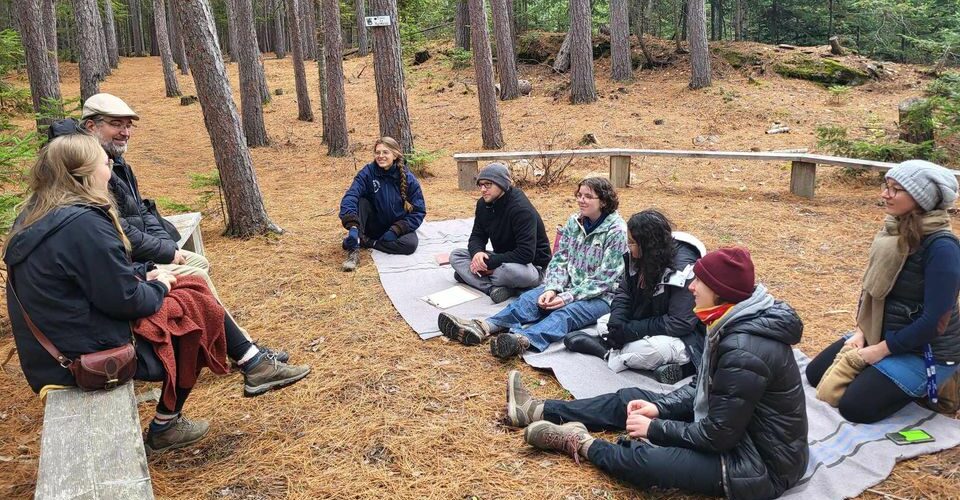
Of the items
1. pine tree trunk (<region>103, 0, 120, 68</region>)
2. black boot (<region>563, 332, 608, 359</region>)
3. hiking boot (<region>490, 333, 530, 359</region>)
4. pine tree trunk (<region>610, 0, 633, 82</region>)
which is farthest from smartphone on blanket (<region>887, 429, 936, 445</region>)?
pine tree trunk (<region>103, 0, 120, 68</region>)

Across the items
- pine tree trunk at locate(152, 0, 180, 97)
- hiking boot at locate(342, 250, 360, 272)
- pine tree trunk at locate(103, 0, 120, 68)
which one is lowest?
hiking boot at locate(342, 250, 360, 272)

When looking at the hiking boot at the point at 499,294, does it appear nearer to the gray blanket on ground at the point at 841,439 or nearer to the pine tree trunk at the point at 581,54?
the gray blanket on ground at the point at 841,439

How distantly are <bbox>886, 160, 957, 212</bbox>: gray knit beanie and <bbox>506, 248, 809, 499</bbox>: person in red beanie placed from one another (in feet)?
3.78

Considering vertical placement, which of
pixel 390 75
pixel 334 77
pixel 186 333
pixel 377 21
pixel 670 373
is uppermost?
pixel 377 21

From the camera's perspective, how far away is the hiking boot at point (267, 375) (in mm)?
3695

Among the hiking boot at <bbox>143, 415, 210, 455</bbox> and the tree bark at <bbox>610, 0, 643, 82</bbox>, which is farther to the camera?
the tree bark at <bbox>610, 0, 643, 82</bbox>

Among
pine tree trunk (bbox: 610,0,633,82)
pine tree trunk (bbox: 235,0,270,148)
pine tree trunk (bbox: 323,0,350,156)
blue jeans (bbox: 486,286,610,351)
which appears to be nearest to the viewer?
blue jeans (bbox: 486,286,610,351)

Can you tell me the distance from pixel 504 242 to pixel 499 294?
0.51m

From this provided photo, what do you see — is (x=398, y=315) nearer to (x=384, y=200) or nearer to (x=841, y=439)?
(x=384, y=200)

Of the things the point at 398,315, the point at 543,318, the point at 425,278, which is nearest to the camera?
the point at 543,318

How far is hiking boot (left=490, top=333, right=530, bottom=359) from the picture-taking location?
163 inches

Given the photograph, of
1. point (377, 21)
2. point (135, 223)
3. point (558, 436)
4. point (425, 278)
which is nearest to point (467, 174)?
point (377, 21)

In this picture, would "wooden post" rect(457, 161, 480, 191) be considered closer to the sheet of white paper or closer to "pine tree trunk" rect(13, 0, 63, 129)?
the sheet of white paper

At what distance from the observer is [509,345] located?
4.13 metres
